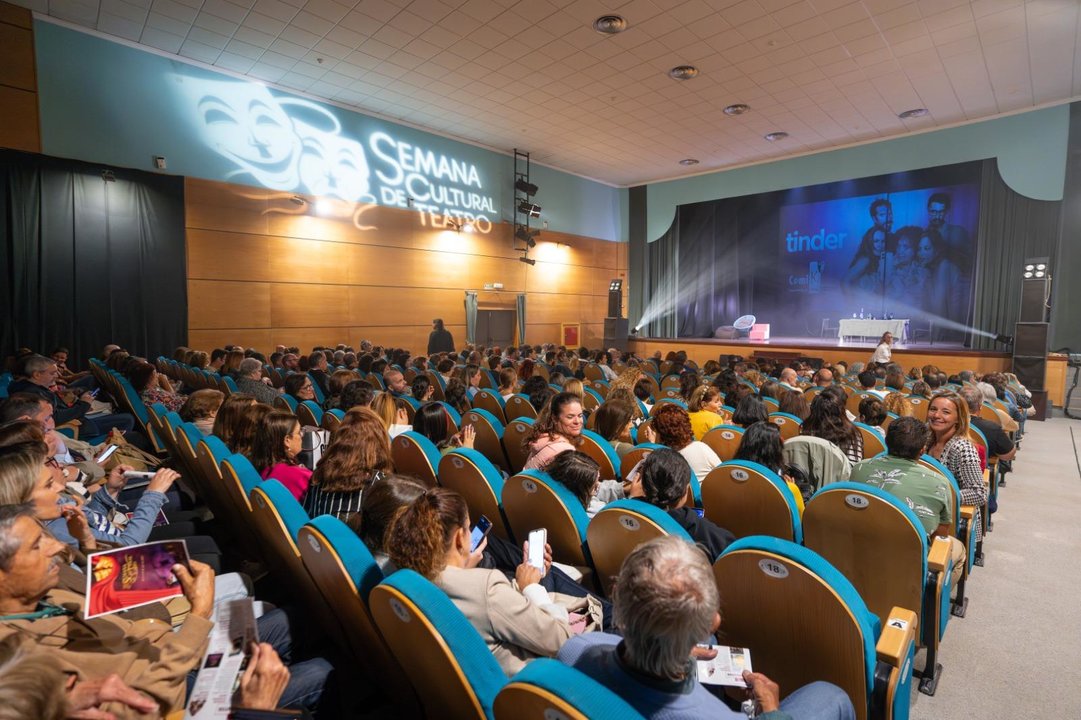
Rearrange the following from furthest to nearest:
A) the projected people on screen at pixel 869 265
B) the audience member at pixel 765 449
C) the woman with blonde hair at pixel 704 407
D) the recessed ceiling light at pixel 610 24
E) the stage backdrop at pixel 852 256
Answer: the projected people on screen at pixel 869 265 < the stage backdrop at pixel 852 256 < the recessed ceiling light at pixel 610 24 < the woman with blonde hair at pixel 704 407 < the audience member at pixel 765 449

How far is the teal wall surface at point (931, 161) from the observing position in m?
10.4

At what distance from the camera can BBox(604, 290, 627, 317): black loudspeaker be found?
15.4m

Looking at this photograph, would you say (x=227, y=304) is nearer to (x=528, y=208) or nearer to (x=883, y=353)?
(x=528, y=208)

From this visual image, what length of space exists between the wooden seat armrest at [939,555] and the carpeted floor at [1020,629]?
57 cm

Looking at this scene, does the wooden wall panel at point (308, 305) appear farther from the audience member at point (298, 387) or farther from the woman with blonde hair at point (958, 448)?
the woman with blonde hair at point (958, 448)

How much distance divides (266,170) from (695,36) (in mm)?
7539

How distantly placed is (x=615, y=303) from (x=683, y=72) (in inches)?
288

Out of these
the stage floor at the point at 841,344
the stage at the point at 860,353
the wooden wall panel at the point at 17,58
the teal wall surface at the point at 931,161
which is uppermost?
the teal wall surface at the point at 931,161

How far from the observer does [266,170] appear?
31.8 feet

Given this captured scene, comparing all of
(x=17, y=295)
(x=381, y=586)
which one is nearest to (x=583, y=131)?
(x=17, y=295)

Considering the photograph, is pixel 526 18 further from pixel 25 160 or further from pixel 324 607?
pixel 324 607

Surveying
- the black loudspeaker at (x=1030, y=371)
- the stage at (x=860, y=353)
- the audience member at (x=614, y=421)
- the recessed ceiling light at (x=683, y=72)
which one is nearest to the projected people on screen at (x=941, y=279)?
the stage at (x=860, y=353)

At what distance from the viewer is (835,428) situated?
10.8 feet

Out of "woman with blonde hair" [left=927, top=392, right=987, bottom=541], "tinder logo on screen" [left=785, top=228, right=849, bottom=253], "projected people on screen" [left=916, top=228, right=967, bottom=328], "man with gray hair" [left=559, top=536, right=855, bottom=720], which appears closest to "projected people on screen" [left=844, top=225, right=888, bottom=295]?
"tinder logo on screen" [left=785, top=228, right=849, bottom=253]
